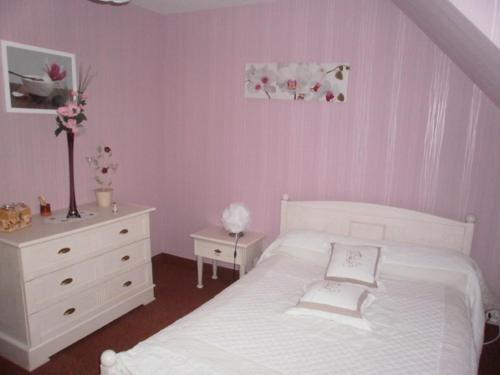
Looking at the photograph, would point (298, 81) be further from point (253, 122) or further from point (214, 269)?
point (214, 269)

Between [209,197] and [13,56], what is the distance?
2.03 meters

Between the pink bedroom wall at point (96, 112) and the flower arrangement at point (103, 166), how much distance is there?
6cm

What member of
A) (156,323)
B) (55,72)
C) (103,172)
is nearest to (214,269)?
(156,323)

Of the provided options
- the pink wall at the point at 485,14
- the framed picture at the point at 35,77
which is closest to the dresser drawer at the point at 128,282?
the framed picture at the point at 35,77

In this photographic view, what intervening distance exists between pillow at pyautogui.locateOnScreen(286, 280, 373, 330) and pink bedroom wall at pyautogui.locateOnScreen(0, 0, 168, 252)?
85.1 inches

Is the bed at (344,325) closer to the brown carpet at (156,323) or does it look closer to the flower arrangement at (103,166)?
the brown carpet at (156,323)

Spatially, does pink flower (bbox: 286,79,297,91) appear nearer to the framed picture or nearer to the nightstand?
the nightstand

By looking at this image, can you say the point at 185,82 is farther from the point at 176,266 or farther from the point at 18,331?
the point at 18,331

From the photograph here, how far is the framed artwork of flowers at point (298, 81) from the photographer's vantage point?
3023 mm

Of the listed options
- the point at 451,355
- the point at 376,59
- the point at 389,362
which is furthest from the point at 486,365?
the point at 376,59

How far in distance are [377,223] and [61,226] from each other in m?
2.36

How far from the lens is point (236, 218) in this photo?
10.7 feet

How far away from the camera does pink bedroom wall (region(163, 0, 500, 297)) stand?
2.71 meters

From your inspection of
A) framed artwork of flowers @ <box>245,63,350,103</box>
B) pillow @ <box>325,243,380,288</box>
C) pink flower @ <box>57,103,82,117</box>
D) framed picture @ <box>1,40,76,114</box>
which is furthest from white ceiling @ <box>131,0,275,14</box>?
pillow @ <box>325,243,380,288</box>
